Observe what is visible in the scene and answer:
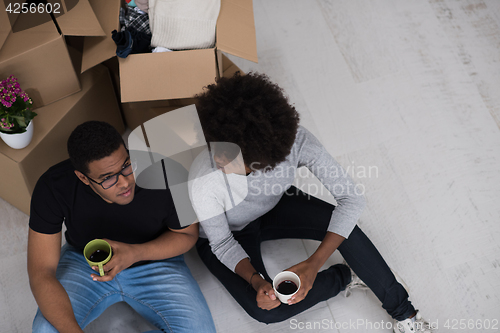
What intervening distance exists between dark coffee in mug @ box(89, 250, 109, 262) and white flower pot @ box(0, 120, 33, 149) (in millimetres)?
565

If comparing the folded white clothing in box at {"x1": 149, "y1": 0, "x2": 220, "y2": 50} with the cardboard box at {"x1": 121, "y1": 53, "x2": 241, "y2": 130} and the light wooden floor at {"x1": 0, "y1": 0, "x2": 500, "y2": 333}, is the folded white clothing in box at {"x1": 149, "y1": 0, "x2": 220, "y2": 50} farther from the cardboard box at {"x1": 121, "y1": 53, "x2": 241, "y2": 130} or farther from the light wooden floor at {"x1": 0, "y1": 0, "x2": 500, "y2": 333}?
the light wooden floor at {"x1": 0, "y1": 0, "x2": 500, "y2": 333}

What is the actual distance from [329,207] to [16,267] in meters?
1.24

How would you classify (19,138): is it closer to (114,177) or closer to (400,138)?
(114,177)

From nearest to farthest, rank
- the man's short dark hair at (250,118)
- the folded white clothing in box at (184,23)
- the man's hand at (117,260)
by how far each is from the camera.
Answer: the man's short dark hair at (250,118)
the man's hand at (117,260)
the folded white clothing in box at (184,23)

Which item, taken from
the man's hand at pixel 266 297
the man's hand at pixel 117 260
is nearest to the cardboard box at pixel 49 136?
the man's hand at pixel 117 260

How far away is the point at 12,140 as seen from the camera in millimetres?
1430

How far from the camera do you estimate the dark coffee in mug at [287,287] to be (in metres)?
1.21

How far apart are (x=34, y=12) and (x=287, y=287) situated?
4.16ft

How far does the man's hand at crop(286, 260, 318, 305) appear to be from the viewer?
125cm

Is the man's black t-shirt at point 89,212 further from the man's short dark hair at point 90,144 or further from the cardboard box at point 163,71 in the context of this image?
the cardboard box at point 163,71

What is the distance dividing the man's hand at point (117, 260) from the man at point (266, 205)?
0.24m

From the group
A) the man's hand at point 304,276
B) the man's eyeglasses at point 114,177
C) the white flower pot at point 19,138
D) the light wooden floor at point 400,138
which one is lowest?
the light wooden floor at point 400,138

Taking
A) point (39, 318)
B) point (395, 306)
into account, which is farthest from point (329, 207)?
point (39, 318)

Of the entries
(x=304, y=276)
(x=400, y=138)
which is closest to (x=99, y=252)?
(x=304, y=276)
